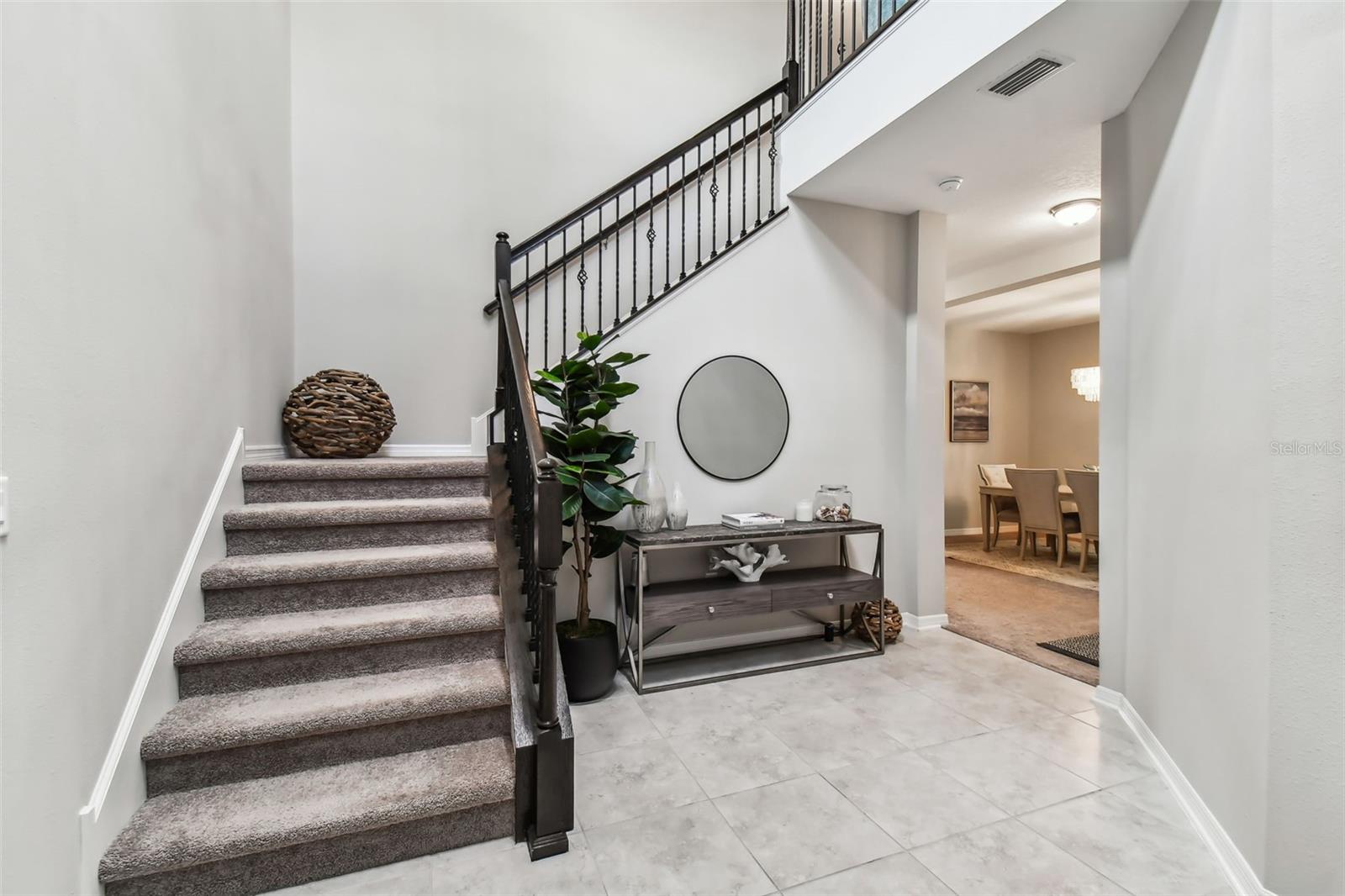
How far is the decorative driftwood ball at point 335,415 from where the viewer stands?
9.89ft

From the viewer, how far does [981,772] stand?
7.43 ft

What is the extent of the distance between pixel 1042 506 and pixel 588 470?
519 cm

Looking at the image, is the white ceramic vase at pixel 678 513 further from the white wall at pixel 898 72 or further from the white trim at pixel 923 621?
the white wall at pixel 898 72

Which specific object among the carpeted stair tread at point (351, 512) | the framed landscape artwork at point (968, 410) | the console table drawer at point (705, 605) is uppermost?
the framed landscape artwork at point (968, 410)

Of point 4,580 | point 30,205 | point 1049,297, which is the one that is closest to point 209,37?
point 30,205

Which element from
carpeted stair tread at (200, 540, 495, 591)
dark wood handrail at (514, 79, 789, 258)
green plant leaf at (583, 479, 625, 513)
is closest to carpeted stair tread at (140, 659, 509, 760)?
carpeted stair tread at (200, 540, 495, 591)

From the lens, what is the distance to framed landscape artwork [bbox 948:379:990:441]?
780cm

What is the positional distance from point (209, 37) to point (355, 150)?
4.14 feet

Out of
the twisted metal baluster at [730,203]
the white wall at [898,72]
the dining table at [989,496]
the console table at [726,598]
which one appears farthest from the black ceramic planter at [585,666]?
the dining table at [989,496]

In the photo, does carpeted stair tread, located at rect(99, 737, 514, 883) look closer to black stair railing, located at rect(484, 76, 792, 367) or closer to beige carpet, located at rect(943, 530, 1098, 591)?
black stair railing, located at rect(484, 76, 792, 367)

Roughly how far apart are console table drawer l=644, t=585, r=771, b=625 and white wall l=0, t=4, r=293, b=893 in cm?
199

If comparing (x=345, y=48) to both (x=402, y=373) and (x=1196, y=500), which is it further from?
(x=1196, y=500)

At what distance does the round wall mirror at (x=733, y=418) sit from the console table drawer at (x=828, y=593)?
770 millimetres

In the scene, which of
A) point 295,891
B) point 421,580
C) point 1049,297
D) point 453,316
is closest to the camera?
point 295,891
